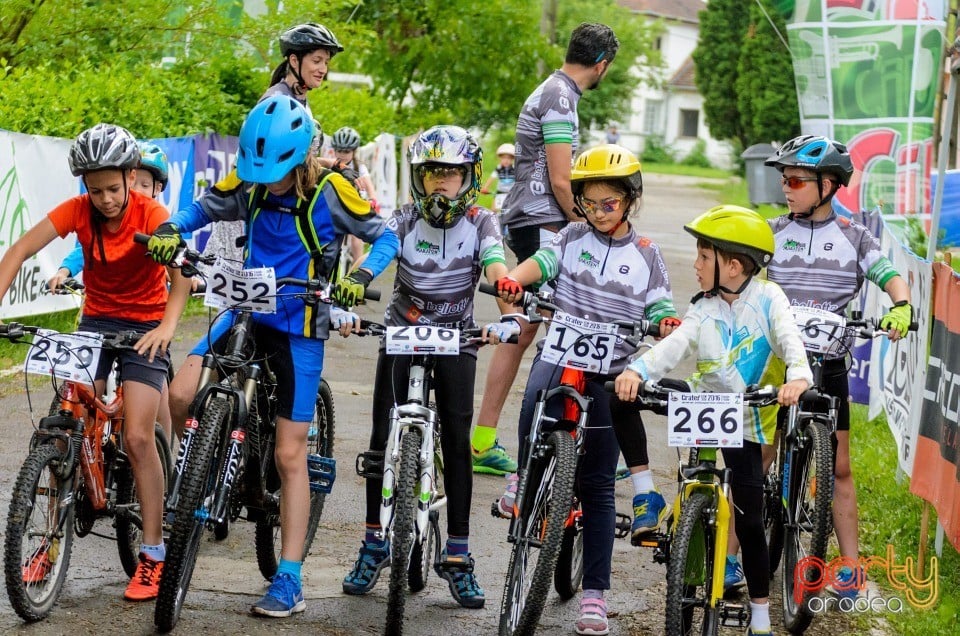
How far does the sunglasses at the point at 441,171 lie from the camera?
6094mm

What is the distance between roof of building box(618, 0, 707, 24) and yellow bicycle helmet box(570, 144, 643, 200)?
4561 inches

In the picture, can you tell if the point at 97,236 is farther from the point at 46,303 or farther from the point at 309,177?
the point at 46,303

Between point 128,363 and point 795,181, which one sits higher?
point 795,181

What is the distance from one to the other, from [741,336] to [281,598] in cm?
208

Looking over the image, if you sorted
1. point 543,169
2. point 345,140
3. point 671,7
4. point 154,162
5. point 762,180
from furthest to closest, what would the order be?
point 671,7 < point 762,180 < point 345,140 < point 543,169 < point 154,162

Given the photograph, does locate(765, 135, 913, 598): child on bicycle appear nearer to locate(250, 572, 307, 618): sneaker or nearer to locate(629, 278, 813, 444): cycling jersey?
locate(629, 278, 813, 444): cycling jersey

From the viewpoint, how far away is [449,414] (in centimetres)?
618

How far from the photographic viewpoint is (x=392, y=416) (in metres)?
5.84

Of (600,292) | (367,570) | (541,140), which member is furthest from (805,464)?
(541,140)

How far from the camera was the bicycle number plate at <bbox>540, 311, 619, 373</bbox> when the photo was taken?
19.4 ft

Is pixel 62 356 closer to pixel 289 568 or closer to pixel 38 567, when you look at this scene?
pixel 38 567

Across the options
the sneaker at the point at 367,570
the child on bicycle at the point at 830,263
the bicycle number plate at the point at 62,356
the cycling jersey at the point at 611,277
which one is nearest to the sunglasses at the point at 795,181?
the child on bicycle at the point at 830,263

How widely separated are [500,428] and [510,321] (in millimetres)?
4472

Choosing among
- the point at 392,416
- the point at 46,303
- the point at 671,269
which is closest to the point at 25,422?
the point at 46,303
